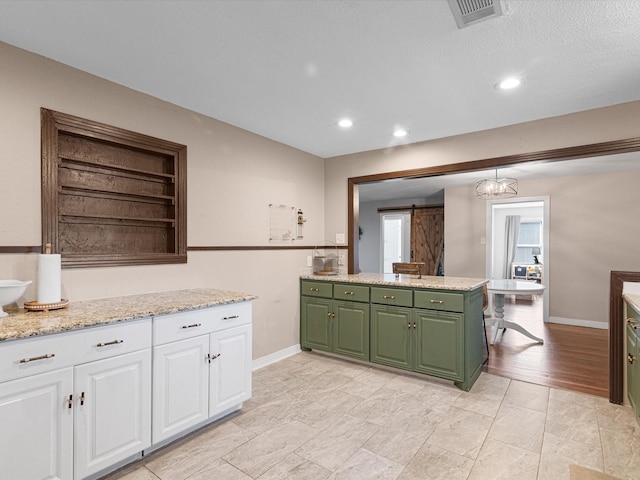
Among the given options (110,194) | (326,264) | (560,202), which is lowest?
(326,264)

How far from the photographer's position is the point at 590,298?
5.31 metres

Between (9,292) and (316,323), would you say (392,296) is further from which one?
(9,292)

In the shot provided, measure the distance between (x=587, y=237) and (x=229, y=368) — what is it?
18.8 ft

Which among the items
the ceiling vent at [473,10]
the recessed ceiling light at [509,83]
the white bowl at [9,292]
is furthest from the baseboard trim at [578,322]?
the white bowl at [9,292]

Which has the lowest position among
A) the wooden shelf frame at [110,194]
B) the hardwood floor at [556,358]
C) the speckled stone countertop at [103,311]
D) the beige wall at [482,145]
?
the hardwood floor at [556,358]

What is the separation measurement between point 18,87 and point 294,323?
309 cm

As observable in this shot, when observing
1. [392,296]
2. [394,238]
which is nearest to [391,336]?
[392,296]

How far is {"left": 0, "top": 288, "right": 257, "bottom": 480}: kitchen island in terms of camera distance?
61.0 inches

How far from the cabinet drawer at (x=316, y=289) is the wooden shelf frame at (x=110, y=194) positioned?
1.52m

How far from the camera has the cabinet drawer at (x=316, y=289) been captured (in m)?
3.78

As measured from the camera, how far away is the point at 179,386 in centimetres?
215

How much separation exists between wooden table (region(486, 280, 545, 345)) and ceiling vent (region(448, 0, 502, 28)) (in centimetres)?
332

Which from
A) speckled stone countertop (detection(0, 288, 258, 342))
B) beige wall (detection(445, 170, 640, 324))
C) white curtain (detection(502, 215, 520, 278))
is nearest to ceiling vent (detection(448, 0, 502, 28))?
speckled stone countertop (detection(0, 288, 258, 342))

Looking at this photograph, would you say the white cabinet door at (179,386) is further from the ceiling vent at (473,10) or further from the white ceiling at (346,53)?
the ceiling vent at (473,10)
